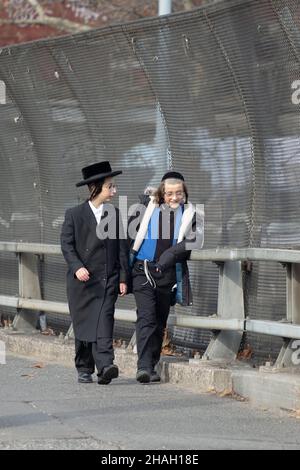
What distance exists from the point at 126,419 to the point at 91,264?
221 cm

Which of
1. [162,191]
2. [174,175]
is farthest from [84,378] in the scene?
[174,175]

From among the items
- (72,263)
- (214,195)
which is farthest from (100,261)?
(214,195)

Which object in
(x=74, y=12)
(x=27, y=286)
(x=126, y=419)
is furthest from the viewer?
(x=74, y=12)

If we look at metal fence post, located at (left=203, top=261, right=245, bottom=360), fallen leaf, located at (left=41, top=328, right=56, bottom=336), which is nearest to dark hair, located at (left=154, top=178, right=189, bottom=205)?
metal fence post, located at (left=203, top=261, right=245, bottom=360)

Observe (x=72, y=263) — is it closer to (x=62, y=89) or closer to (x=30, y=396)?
(x=30, y=396)

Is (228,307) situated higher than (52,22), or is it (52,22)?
(52,22)

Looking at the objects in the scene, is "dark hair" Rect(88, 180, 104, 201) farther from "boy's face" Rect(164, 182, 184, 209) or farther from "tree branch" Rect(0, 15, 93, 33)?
"tree branch" Rect(0, 15, 93, 33)

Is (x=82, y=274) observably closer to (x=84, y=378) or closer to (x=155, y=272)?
(x=155, y=272)

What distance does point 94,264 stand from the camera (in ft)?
35.9

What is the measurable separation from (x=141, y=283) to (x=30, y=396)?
4.40 feet

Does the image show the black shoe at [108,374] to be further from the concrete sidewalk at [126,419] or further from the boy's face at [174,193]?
the boy's face at [174,193]

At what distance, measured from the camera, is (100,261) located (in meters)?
10.9

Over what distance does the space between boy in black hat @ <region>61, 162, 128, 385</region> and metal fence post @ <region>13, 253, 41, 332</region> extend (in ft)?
8.15

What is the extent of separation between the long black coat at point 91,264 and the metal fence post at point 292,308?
1.50m
